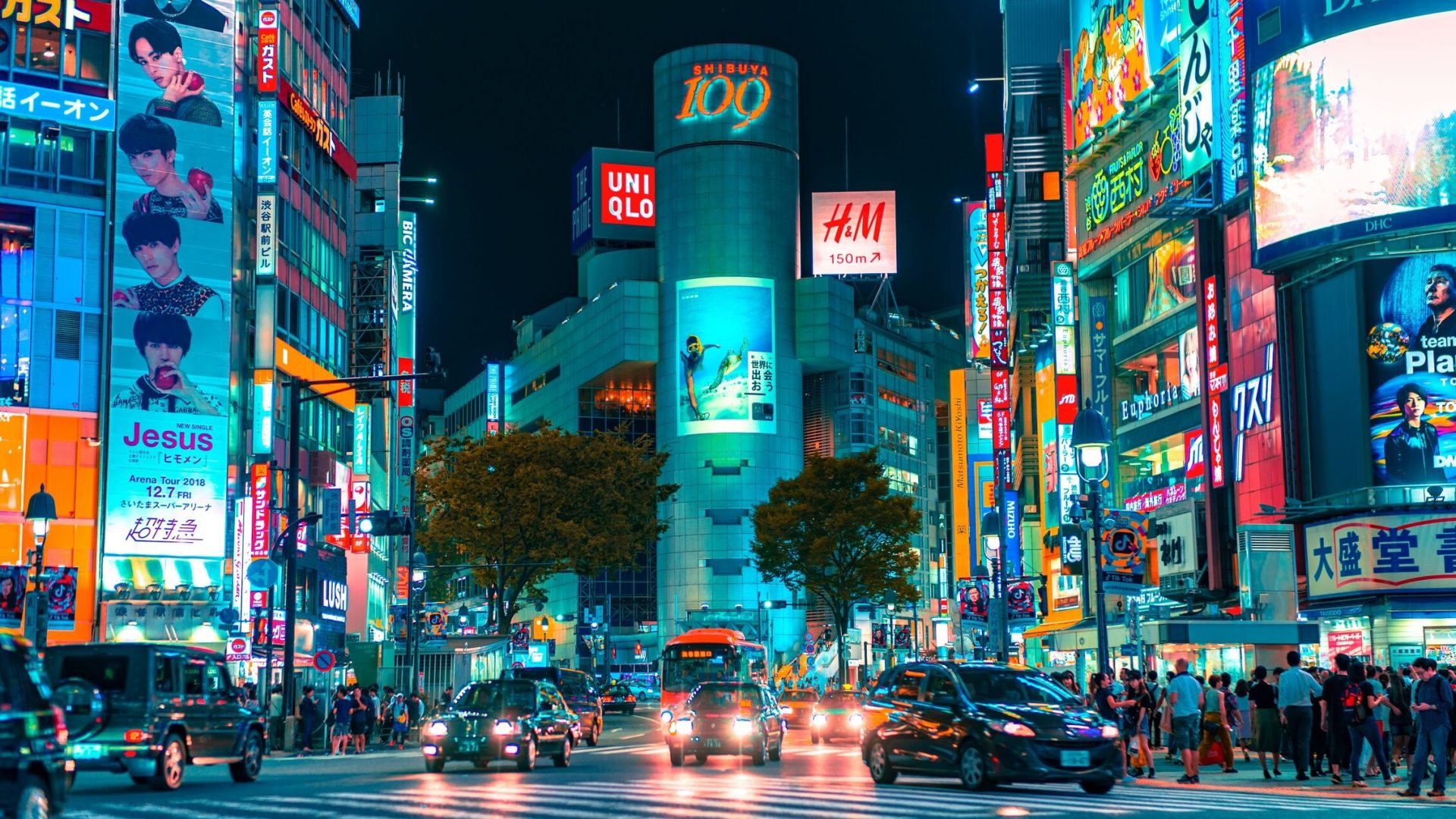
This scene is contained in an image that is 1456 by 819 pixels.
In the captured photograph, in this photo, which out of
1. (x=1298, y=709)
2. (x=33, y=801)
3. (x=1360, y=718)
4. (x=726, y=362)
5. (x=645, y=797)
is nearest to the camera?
(x=33, y=801)

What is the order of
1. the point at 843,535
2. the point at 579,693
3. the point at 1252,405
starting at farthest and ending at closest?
the point at 843,535 → the point at 579,693 → the point at 1252,405

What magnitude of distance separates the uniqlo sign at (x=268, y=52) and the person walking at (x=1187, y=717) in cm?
4298

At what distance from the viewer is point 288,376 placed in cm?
6391

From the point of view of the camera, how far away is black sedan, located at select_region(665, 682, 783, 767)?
33.5 m

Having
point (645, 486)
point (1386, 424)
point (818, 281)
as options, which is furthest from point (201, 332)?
point (818, 281)

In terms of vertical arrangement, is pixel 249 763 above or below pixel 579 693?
above

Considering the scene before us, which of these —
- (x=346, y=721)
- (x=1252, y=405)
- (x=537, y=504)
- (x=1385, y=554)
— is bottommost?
(x=346, y=721)

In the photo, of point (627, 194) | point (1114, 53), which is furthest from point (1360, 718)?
point (627, 194)

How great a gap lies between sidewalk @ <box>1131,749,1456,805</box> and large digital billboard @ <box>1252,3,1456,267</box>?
57.9ft

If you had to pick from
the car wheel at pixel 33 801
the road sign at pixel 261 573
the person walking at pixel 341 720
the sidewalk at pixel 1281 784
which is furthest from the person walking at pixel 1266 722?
the road sign at pixel 261 573

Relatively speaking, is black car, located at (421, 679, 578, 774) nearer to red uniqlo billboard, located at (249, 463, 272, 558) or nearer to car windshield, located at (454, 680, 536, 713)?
car windshield, located at (454, 680, 536, 713)

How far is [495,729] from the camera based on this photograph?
3086cm

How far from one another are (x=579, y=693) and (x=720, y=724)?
21.4 meters

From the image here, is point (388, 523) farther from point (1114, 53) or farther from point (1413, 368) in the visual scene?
point (1413, 368)
